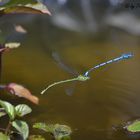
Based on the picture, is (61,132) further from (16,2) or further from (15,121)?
(16,2)

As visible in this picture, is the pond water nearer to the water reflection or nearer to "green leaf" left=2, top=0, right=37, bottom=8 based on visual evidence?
the water reflection

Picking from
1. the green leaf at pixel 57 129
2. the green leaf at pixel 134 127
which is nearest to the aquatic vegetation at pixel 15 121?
the green leaf at pixel 57 129

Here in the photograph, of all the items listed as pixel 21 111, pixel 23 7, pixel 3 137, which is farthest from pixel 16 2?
pixel 3 137

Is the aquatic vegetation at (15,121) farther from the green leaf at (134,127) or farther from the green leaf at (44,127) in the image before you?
the green leaf at (134,127)

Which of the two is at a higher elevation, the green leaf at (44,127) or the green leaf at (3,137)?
the green leaf at (3,137)

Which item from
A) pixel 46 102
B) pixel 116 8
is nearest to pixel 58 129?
pixel 46 102

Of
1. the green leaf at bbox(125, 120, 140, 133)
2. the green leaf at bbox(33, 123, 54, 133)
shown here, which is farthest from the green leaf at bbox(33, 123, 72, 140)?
the green leaf at bbox(125, 120, 140, 133)

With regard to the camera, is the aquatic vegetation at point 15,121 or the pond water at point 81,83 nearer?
the aquatic vegetation at point 15,121
